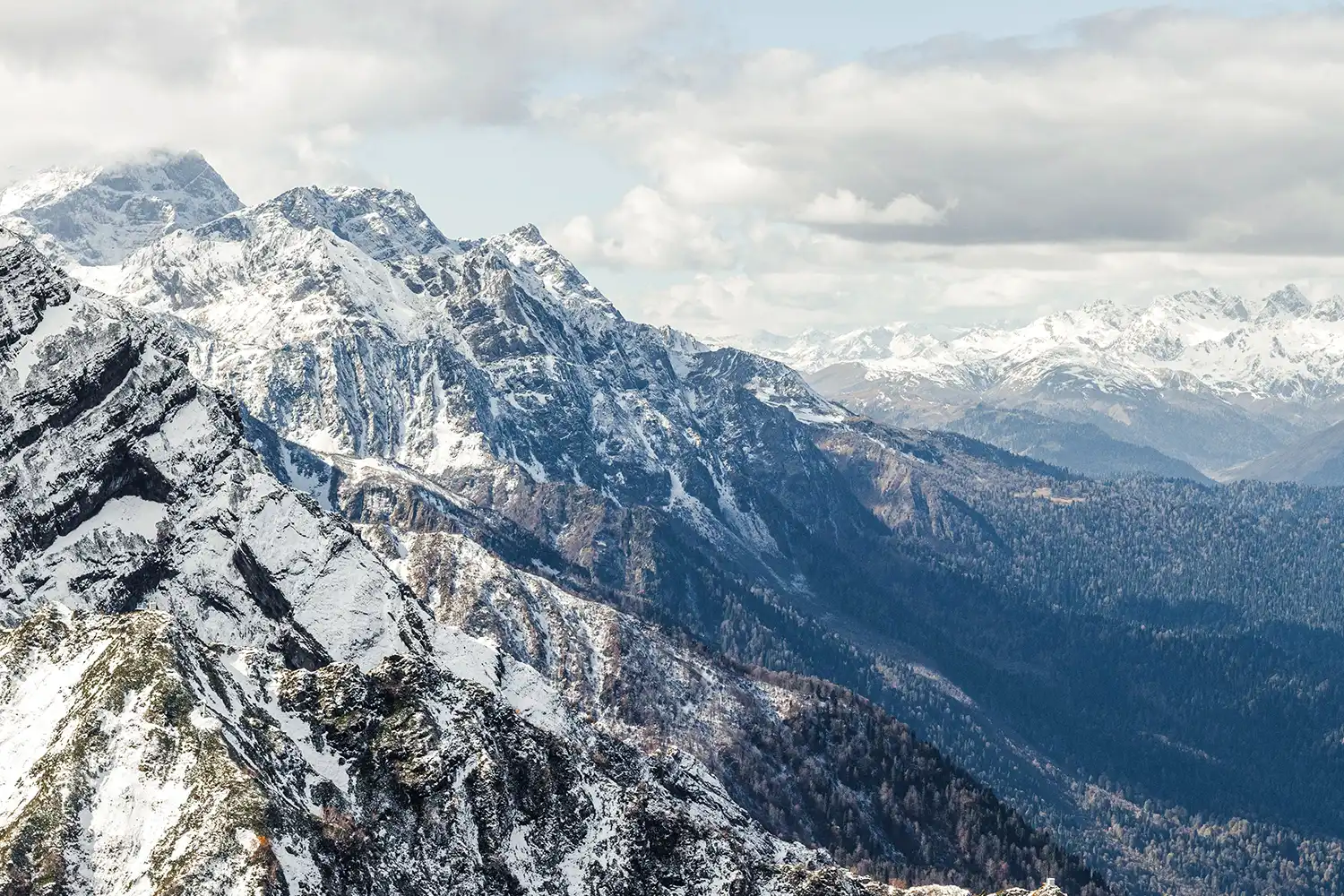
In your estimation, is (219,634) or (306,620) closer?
(219,634)

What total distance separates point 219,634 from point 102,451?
3322cm

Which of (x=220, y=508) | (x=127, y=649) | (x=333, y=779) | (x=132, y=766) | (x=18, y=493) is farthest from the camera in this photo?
(x=220, y=508)

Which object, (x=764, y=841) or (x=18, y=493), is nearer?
(x=764, y=841)

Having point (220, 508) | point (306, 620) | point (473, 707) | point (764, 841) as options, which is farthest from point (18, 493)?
point (764, 841)

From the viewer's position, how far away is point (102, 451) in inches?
7530

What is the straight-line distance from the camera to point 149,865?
287 feet

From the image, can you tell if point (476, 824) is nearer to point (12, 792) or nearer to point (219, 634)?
point (12, 792)

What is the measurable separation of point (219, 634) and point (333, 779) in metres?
80.0

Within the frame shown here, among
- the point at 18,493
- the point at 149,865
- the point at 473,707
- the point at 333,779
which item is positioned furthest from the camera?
the point at 18,493

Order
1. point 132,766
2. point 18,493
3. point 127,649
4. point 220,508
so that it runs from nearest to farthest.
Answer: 1. point 132,766
2. point 127,649
3. point 18,493
4. point 220,508

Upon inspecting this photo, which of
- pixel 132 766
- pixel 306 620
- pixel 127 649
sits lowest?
pixel 306 620

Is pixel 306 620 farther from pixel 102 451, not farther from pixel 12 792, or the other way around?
pixel 12 792

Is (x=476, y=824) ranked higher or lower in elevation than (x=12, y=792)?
A: lower

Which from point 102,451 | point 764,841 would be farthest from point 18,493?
point 764,841
